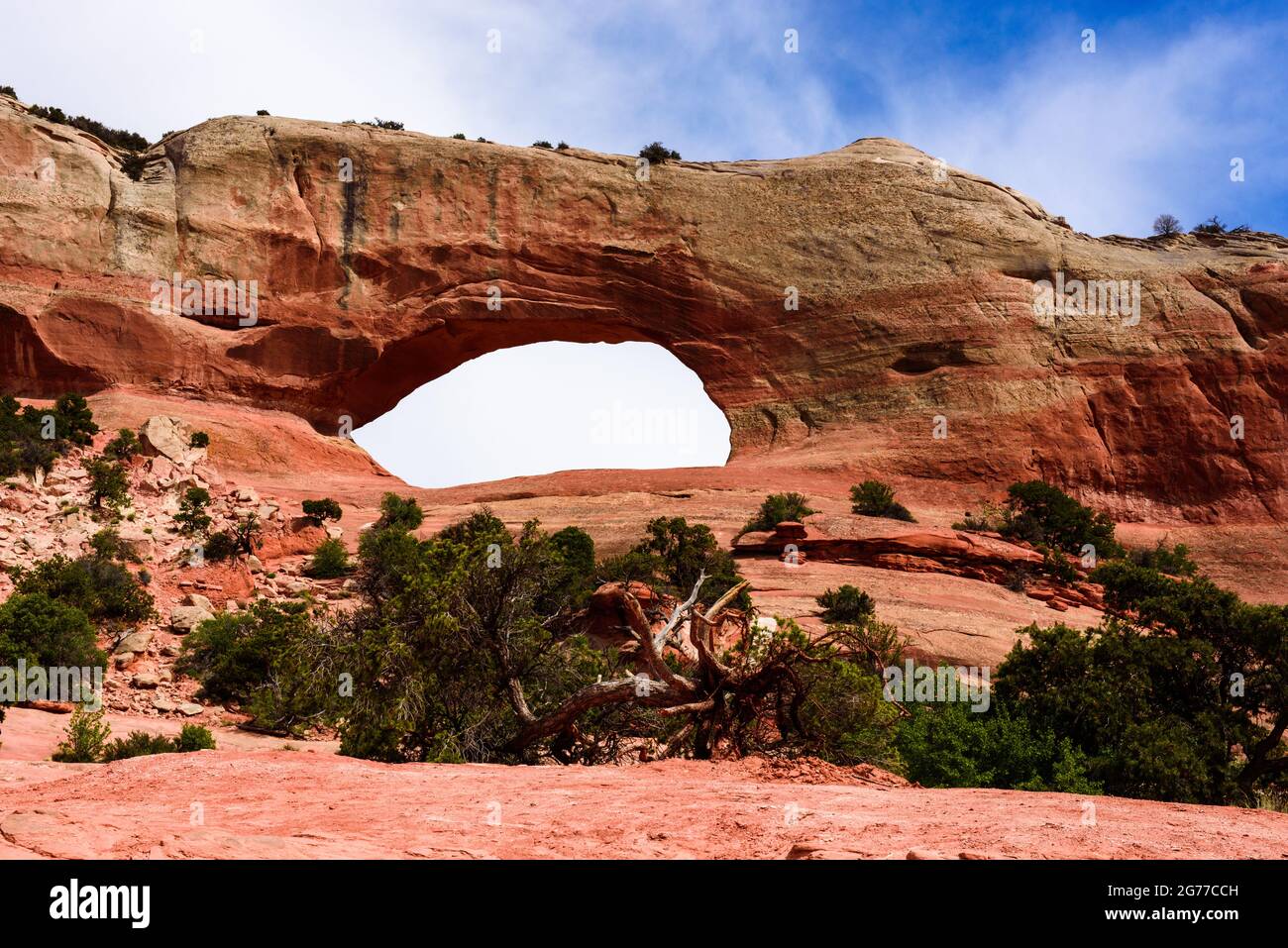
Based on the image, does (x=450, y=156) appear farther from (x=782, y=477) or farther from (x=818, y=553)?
(x=818, y=553)

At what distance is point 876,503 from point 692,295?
46.0 ft

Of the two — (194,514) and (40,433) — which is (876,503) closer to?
(194,514)

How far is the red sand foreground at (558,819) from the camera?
576 cm

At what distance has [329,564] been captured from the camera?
25484 millimetres

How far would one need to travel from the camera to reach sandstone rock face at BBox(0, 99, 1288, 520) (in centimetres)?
3775

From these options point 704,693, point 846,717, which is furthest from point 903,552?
point 704,693

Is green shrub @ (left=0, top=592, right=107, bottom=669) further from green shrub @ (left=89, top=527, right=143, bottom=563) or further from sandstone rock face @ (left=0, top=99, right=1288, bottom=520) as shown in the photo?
sandstone rock face @ (left=0, top=99, right=1288, bottom=520)

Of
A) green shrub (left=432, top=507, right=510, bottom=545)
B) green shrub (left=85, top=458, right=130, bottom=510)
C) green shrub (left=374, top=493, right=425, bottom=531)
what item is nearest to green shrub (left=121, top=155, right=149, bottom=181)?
green shrub (left=374, top=493, right=425, bottom=531)

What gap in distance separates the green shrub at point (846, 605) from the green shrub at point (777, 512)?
5862mm

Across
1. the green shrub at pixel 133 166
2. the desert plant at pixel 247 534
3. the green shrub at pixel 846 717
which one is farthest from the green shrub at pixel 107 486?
the green shrub at pixel 133 166

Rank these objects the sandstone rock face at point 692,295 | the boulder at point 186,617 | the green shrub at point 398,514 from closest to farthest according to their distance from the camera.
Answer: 1. the boulder at point 186,617
2. the green shrub at point 398,514
3. the sandstone rock face at point 692,295

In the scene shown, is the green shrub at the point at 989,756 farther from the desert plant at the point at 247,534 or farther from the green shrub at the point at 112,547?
the desert plant at the point at 247,534

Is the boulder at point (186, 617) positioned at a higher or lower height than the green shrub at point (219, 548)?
lower

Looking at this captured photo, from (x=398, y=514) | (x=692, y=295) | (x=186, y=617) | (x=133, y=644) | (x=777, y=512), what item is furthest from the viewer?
(x=692, y=295)
